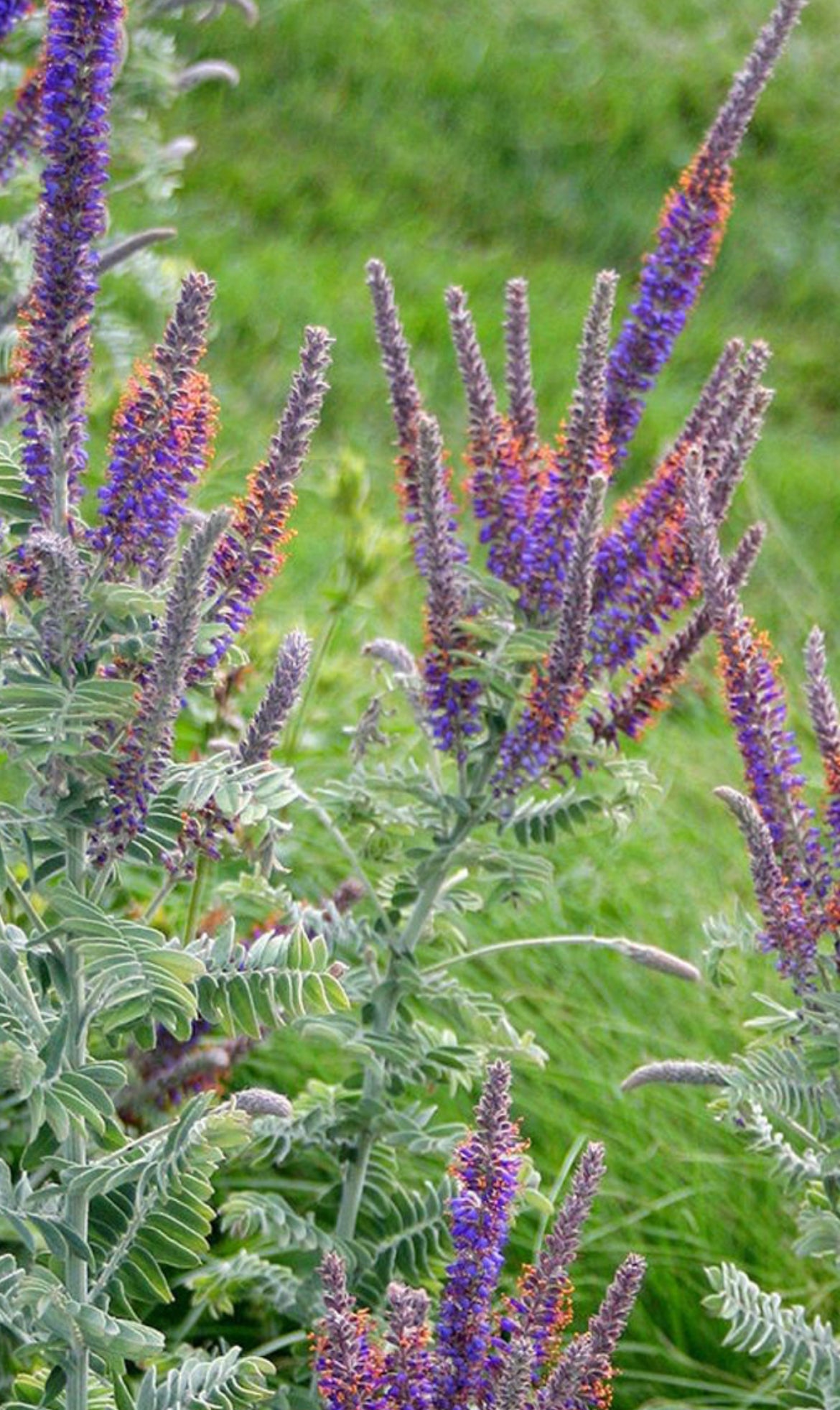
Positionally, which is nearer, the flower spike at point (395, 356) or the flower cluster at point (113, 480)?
the flower cluster at point (113, 480)

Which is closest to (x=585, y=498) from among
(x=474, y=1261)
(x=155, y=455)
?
(x=155, y=455)

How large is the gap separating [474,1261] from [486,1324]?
6 centimetres

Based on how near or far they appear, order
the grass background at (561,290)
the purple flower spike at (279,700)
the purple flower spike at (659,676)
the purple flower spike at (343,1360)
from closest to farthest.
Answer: the purple flower spike at (343,1360) < the purple flower spike at (279,700) < the purple flower spike at (659,676) < the grass background at (561,290)

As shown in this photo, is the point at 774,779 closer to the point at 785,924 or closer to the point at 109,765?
the point at 785,924

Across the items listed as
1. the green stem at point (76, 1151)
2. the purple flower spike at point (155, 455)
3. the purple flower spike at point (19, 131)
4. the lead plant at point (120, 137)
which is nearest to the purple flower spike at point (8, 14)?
the lead plant at point (120, 137)

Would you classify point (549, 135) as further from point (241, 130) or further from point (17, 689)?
point (17, 689)

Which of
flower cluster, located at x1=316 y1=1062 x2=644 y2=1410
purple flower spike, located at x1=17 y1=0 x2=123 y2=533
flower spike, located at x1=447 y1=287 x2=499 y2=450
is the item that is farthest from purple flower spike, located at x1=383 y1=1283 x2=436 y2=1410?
flower spike, located at x1=447 y1=287 x2=499 y2=450

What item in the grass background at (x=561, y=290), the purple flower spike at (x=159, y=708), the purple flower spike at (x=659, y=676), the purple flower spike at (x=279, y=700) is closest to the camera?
the purple flower spike at (x=159, y=708)

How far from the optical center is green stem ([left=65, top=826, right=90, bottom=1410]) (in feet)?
5.93

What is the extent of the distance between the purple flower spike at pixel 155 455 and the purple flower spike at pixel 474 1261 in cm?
55

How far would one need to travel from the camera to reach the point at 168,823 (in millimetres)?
1856

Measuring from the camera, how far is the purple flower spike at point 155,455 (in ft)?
5.62

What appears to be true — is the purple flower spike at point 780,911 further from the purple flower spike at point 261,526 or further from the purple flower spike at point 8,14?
the purple flower spike at point 8,14

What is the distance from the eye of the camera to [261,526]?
180 centimetres
